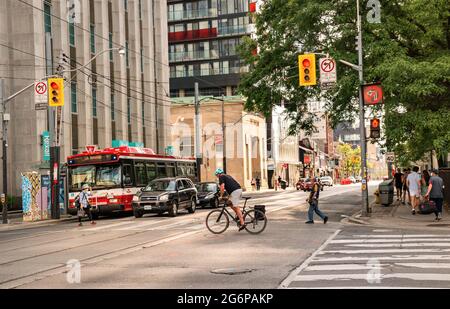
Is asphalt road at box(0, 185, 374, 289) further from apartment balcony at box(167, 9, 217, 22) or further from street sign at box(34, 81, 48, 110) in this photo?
apartment balcony at box(167, 9, 217, 22)

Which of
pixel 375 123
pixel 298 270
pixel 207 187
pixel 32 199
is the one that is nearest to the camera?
pixel 298 270

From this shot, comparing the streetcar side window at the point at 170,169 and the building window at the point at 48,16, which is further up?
the building window at the point at 48,16

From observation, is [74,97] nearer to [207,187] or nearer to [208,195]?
[207,187]

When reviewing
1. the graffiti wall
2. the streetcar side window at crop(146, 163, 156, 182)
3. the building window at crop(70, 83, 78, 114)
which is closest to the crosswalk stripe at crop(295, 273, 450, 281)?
the graffiti wall

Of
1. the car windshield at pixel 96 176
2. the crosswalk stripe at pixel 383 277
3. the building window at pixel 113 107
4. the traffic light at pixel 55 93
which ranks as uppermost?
the building window at pixel 113 107

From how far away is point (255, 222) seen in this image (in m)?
16.9

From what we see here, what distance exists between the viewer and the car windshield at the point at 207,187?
34031 mm

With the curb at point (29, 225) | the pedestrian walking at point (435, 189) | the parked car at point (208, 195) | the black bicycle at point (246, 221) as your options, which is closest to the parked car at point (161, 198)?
the curb at point (29, 225)

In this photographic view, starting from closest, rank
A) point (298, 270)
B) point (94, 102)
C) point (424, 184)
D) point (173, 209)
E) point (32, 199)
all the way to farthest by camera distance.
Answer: point (298, 270)
point (173, 209)
point (424, 184)
point (32, 199)
point (94, 102)

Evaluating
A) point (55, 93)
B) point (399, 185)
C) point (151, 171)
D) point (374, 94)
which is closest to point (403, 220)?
point (374, 94)

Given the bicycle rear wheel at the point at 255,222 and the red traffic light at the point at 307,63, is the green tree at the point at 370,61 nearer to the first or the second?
the red traffic light at the point at 307,63

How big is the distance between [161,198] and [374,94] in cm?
962

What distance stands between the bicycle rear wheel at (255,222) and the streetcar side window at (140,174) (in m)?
13.3
